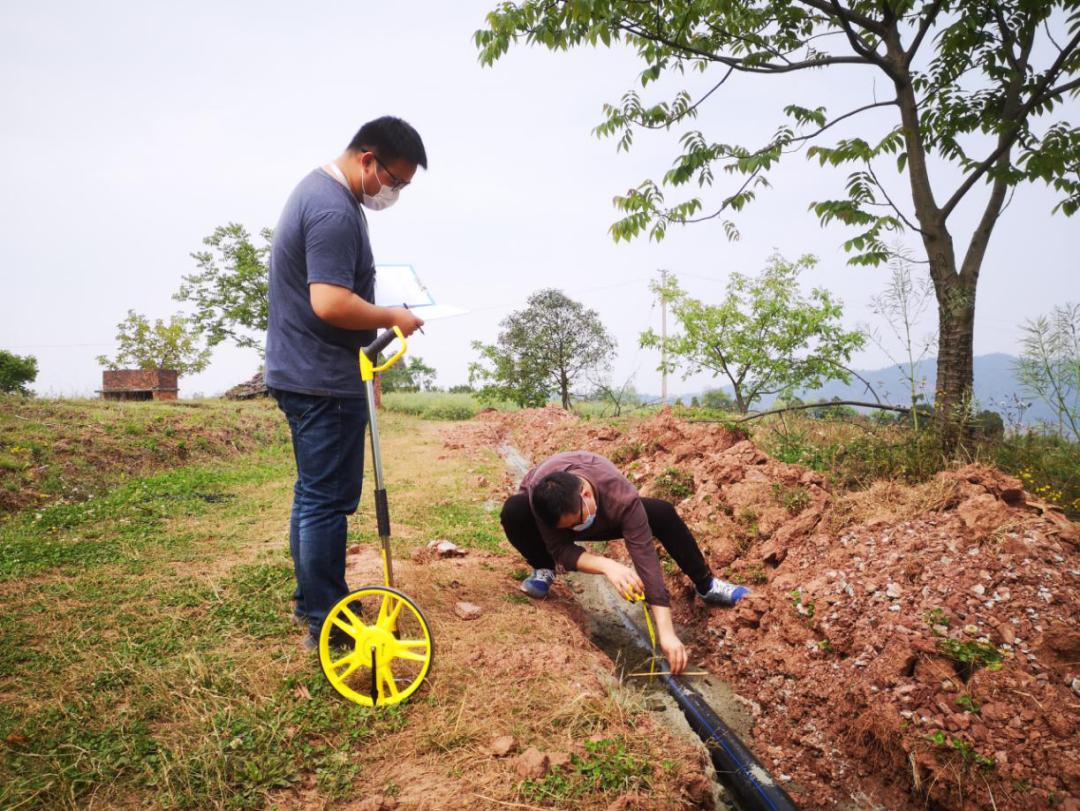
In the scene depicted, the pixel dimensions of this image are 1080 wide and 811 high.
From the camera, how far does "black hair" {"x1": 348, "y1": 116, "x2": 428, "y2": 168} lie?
232 centimetres

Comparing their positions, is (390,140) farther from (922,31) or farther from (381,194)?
(922,31)

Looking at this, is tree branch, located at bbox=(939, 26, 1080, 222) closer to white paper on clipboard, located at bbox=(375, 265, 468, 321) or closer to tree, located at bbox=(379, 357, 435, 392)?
white paper on clipboard, located at bbox=(375, 265, 468, 321)

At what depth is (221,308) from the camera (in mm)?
21672

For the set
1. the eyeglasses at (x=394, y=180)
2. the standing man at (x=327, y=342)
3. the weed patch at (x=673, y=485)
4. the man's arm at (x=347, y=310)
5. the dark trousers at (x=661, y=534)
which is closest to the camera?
the man's arm at (x=347, y=310)

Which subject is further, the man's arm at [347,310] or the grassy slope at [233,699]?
the man's arm at [347,310]

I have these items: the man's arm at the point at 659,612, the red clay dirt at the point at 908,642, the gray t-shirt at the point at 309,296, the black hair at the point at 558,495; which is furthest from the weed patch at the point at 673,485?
the gray t-shirt at the point at 309,296

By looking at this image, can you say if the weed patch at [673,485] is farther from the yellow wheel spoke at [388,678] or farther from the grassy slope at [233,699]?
the yellow wheel spoke at [388,678]

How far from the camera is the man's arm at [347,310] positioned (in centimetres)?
211

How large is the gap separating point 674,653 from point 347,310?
2.08 metres

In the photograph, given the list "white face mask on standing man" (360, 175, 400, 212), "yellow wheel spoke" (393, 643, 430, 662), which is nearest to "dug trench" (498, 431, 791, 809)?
"yellow wheel spoke" (393, 643, 430, 662)

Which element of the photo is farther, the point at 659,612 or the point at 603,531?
the point at 603,531

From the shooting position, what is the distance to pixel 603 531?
10.0 ft

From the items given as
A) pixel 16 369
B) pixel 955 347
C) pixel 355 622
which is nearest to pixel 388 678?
pixel 355 622

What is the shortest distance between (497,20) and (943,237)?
396cm
